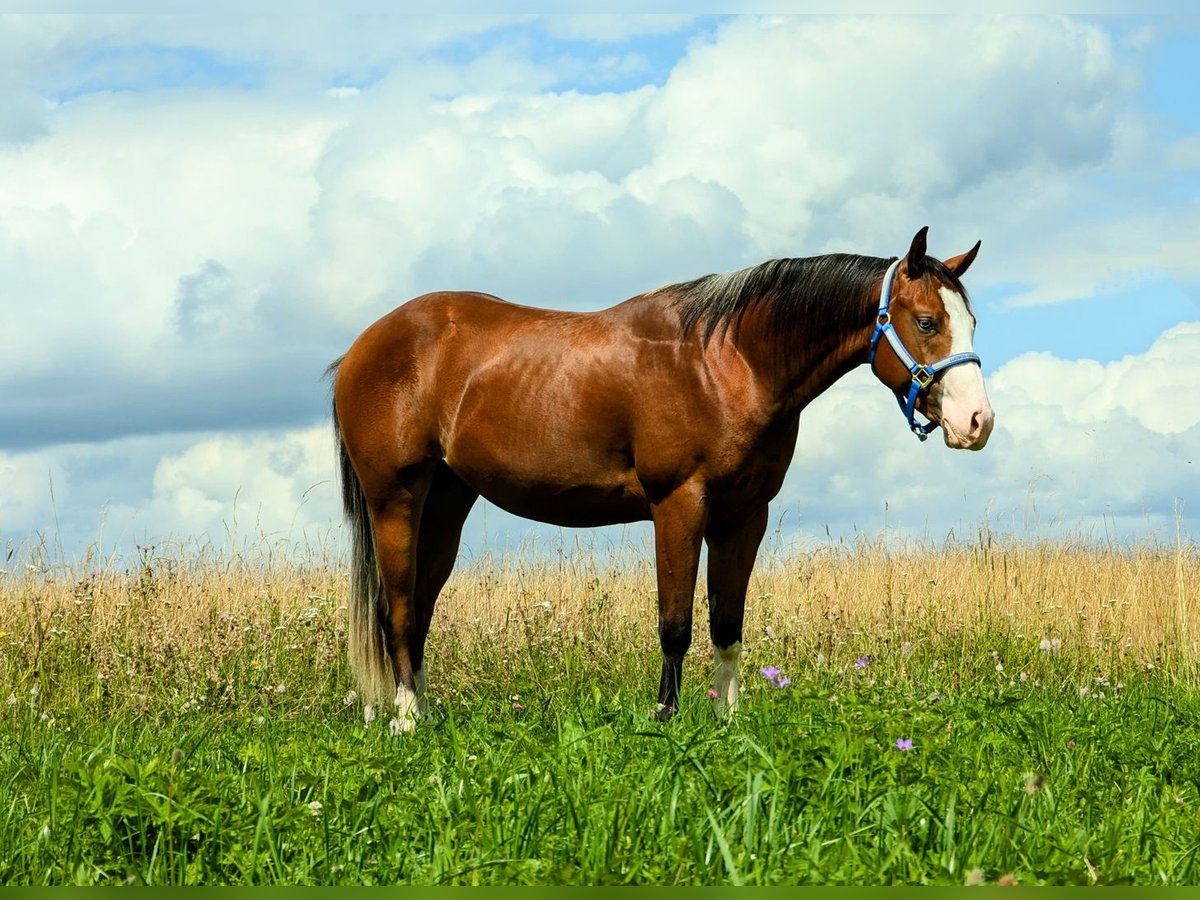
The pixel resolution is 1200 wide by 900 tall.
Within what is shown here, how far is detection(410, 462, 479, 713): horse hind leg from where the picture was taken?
716cm

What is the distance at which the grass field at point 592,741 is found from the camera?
316 centimetres

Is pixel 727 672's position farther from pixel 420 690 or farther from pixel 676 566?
pixel 420 690

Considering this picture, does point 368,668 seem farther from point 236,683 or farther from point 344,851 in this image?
point 344,851

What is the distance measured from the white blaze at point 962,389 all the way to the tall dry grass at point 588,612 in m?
2.57

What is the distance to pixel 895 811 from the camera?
3205 millimetres

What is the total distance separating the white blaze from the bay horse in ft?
0.03

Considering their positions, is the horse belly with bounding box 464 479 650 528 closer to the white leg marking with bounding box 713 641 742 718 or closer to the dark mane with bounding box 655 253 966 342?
the white leg marking with bounding box 713 641 742 718

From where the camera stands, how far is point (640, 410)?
6168mm

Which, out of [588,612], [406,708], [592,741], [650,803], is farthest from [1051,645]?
[650,803]

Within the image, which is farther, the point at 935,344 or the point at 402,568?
the point at 402,568

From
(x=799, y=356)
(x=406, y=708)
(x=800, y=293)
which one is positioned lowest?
(x=406, y=708)

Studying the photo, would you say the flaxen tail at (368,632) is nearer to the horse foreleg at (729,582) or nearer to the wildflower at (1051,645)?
the horse foreleg at (729,582)

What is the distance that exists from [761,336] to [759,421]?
435mm

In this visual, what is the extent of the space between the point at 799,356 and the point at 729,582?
1.23m
